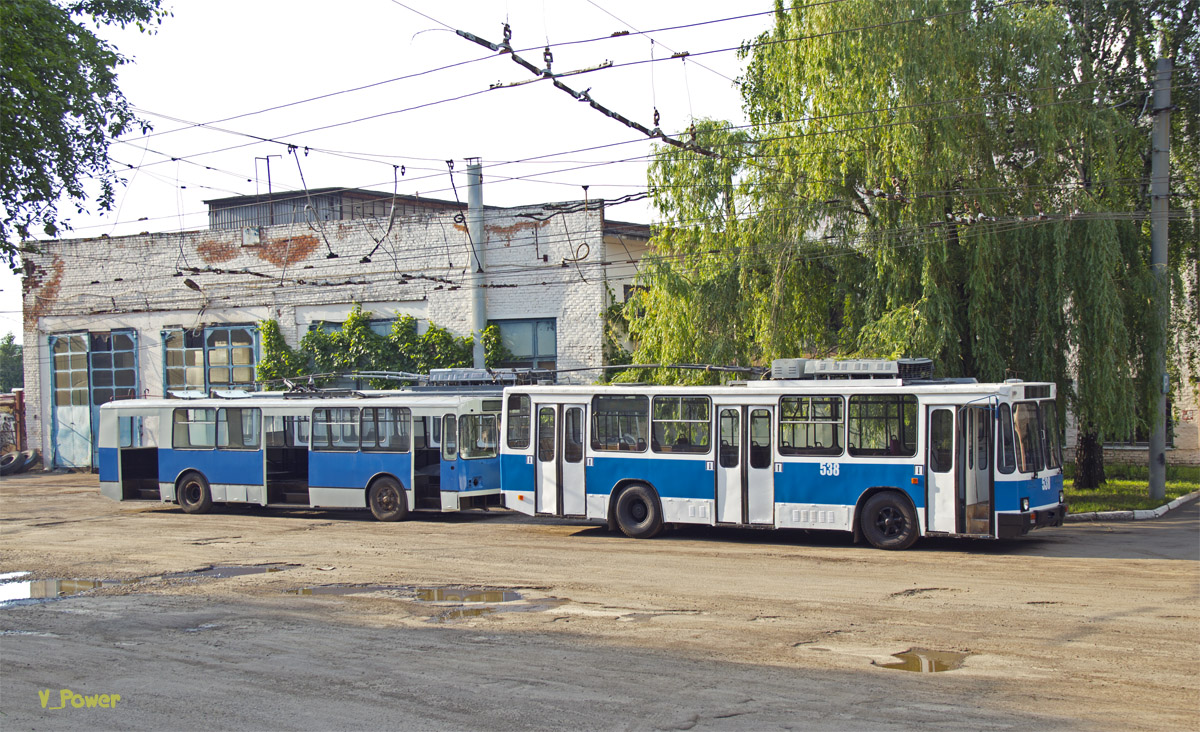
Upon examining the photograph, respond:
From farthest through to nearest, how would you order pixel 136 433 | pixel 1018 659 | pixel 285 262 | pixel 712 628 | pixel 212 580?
pixel 285 262
pixel 136 433
pixel 212 580
pixel 712 628
pixel 1018 659

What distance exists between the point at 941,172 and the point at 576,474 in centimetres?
861

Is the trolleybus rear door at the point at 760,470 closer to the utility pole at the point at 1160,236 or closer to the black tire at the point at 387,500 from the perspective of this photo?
the black tire at the point at 387,500

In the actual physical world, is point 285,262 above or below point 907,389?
above

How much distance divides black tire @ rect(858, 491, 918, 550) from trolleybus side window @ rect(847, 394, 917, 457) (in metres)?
0.70

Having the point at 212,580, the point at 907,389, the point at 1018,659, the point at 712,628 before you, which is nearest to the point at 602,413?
the point at 907,389

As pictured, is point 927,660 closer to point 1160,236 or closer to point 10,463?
point 1160,236

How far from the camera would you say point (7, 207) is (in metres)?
19.0

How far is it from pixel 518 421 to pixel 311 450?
18.8ft

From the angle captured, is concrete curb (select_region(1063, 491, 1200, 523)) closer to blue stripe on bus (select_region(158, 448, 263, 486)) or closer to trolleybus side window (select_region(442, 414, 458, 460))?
trolleybus side window (select_region(442, 414, 458, 460))

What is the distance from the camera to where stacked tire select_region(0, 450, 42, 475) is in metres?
39.0

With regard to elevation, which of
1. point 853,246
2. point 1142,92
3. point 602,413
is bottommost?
point 602,413

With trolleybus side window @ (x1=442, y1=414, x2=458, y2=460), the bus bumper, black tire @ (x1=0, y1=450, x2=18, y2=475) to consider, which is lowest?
black tire @ (x1=0, y1=450, x2=18, y2=475)

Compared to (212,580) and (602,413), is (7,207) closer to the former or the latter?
(212,580)

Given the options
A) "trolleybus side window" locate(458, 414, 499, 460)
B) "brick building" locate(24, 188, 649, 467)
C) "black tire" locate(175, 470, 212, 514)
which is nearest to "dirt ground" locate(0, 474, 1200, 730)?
"trolleybus side window" locate(458, 414, 499, 460)
